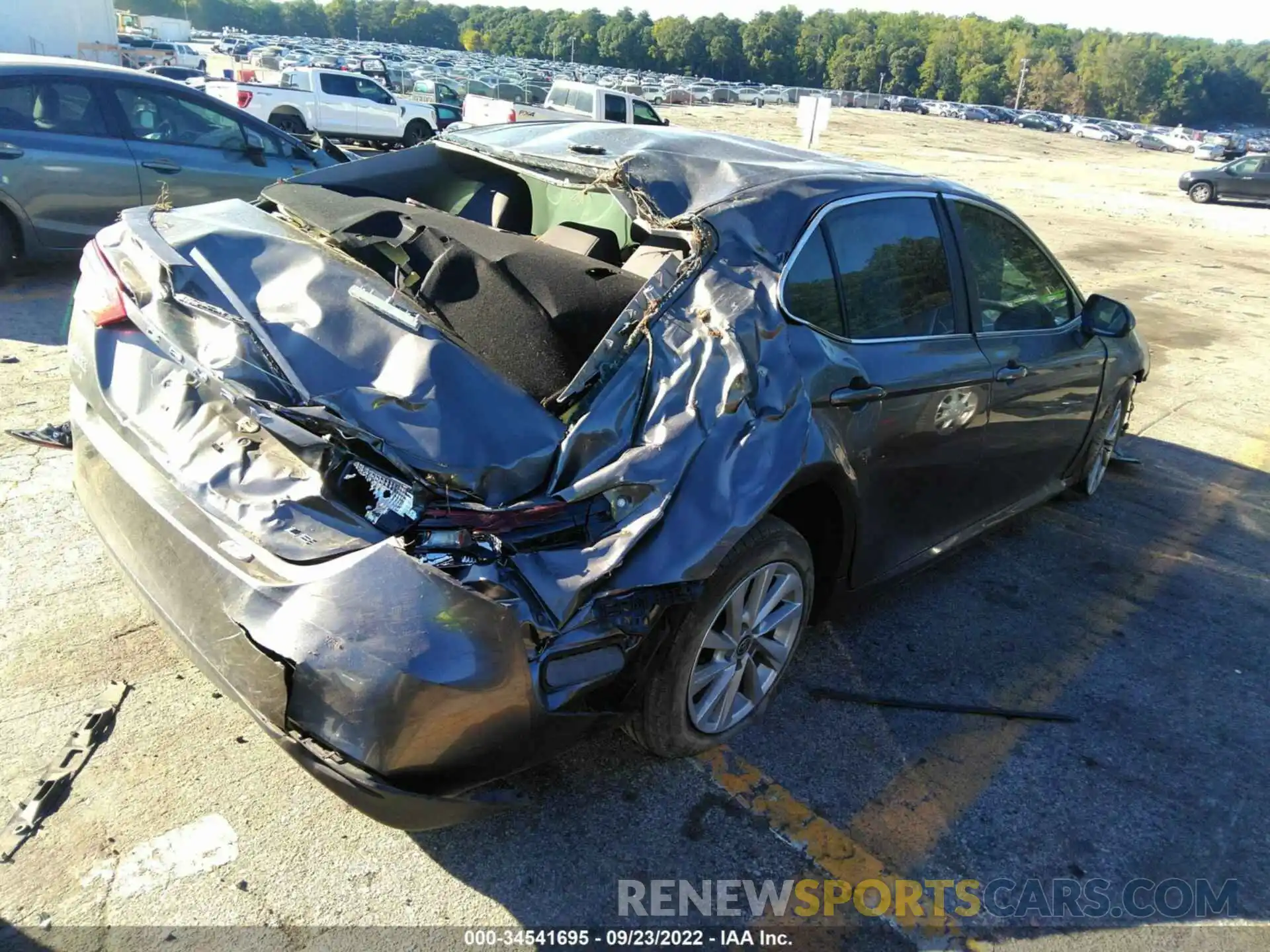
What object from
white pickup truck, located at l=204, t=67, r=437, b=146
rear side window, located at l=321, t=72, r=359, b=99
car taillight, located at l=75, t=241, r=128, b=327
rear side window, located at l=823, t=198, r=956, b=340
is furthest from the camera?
rear side window, located at l=321, t=72, r=359, b=99

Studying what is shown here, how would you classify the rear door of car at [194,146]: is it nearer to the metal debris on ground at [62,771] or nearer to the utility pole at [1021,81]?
the metal debris on ground at [62,771]

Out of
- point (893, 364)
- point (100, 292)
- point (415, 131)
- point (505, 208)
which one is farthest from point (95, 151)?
point (415, 131)

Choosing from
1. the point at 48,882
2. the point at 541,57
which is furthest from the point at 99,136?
the point at 541,57

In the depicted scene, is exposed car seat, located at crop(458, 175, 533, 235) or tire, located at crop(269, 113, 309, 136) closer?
exposed car seat, located at crop(458, 175, 533, 235)

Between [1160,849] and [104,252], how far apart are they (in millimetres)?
3943

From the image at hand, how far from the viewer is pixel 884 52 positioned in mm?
136125

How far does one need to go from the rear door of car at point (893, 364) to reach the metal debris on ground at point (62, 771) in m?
2.43

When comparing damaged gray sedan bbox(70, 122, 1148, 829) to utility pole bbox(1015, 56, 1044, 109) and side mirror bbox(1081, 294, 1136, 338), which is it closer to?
side mirror bbox(1081, 294, 1136, 338)

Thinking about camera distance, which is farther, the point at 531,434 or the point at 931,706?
the point at 931,706

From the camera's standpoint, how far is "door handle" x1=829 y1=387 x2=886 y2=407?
307 cm

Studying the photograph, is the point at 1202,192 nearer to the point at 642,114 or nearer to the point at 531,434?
the point at 642,114

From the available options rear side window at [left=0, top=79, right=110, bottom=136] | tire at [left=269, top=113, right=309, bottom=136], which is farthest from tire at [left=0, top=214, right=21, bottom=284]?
tire at [left=269, top=113, right=309, bottom=136]

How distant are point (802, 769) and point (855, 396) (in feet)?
4.07

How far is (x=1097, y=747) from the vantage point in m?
3.37
